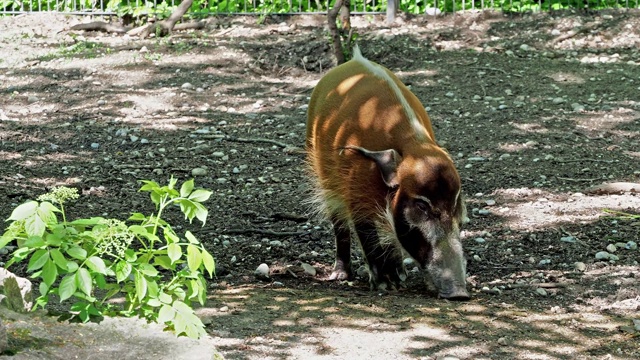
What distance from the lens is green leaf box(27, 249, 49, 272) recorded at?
3.38 meters

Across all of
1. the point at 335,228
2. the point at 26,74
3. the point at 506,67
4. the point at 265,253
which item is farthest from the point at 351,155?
the point at 26,74

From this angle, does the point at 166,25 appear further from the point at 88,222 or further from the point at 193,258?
the point at 193,258

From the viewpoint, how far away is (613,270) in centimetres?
562


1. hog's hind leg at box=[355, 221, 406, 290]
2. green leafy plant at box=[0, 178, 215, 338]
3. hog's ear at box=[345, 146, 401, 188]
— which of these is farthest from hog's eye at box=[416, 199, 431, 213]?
green leafy plant at box=[0, 178, 215, 338]

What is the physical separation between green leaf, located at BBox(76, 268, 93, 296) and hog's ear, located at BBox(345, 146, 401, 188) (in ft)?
7.63

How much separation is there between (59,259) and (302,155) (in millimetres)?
4889

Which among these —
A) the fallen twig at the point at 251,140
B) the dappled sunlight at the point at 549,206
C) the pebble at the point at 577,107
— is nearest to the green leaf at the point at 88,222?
the dappled sunlight at the point at 549,206

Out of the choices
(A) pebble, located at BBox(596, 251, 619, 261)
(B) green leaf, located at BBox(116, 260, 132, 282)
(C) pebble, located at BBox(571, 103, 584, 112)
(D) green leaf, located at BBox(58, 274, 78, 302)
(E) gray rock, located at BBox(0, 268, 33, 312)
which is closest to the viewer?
(D) green leaf, located at BBox(58, 274, 78, 302)

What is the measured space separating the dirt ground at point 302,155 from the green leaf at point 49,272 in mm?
1022

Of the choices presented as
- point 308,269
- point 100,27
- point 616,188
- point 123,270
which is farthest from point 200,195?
point 100,27

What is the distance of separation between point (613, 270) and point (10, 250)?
3.54 m

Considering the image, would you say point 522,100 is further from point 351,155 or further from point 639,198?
point 351,155

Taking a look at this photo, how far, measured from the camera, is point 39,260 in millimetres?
3389

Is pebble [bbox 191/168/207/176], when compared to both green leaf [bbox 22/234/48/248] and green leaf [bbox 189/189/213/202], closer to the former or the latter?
green leaf [bbox 189/189/213/202]
